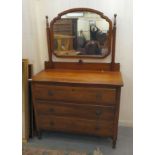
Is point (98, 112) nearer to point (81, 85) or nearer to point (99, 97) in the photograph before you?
point (99, 97)

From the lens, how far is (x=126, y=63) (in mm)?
2482

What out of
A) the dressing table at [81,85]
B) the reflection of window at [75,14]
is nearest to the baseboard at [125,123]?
the dressing table at [81,85]

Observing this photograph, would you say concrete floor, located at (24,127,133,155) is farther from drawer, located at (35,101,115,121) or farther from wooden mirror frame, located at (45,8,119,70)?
wooden mirror frame, located at (45,8,119,70)

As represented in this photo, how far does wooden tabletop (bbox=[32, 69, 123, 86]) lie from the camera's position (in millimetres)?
2049

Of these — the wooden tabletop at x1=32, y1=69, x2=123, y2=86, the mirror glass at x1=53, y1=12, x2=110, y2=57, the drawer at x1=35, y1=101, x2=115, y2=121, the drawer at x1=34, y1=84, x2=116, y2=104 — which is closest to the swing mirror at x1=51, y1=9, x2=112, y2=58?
the mirror glass at x1=53, y1=12, x2=110, y2=57

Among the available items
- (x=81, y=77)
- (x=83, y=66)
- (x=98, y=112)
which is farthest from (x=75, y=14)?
(x=98, y=112)

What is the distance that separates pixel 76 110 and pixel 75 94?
0.19 metres

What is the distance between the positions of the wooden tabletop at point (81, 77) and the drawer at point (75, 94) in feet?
0.24

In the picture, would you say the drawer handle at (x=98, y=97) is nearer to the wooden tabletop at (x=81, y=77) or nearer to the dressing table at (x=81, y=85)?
the dressing table at (x=81, y=85)

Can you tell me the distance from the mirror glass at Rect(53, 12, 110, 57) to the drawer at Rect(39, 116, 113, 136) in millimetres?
818

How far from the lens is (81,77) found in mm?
2199

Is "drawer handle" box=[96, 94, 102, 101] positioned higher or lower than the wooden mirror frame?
lower

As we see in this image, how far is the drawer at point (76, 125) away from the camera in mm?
2159
